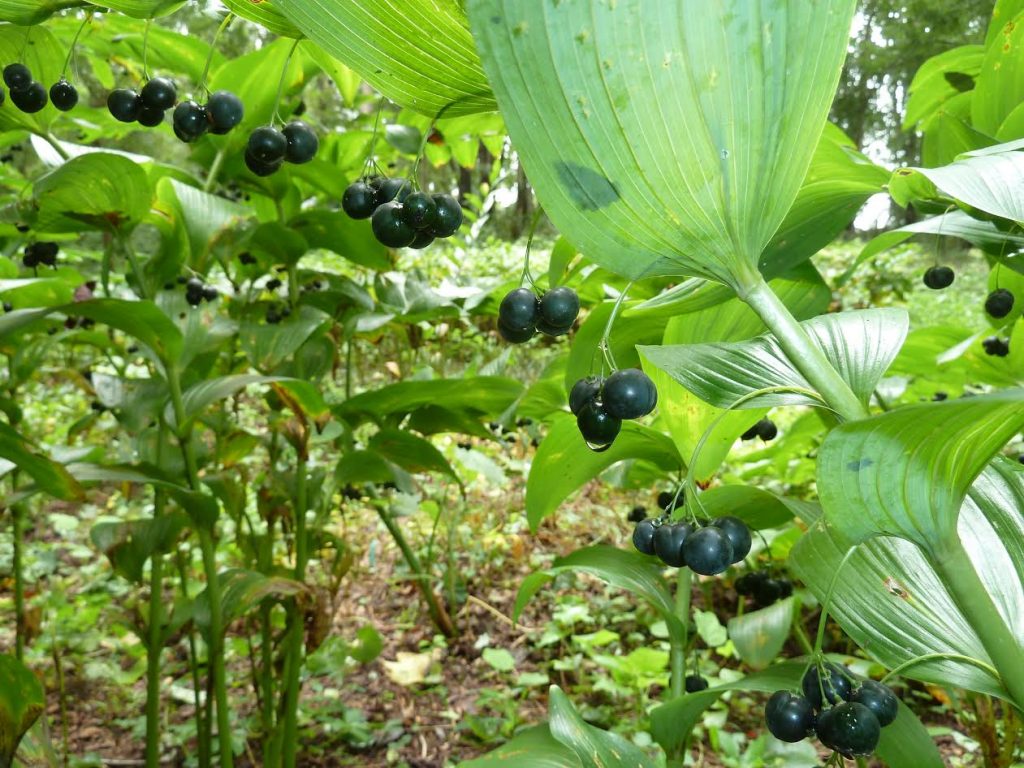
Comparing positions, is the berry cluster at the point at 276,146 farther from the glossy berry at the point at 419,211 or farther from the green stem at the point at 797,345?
the green stem at the point at 797,345

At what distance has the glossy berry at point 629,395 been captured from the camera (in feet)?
2.32

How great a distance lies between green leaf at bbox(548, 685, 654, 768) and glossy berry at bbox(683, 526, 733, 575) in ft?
1.42

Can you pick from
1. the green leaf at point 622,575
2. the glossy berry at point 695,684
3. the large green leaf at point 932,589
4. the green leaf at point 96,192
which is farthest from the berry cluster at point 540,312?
the green leaf at point 96,192

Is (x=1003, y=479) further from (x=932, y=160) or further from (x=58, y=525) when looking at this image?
(x=58, y=525)

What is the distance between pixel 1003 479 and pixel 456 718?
246 centimetres

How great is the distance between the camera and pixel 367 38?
2.11ft

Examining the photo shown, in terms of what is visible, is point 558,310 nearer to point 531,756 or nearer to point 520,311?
point 520,311

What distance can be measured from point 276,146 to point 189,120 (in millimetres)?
210

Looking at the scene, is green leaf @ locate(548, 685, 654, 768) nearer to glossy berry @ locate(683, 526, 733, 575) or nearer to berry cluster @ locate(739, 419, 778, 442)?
glossy berry @ locate(683, 526, 733, 575)

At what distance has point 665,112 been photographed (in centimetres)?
52

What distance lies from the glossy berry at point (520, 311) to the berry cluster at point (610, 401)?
0.09m

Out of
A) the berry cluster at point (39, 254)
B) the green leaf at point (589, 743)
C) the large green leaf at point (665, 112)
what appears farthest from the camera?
the berry cluster at point (39, 254)

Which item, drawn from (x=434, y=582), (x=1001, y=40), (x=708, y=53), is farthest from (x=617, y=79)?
(x=434, y=582)

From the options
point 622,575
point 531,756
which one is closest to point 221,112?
point 622,575
